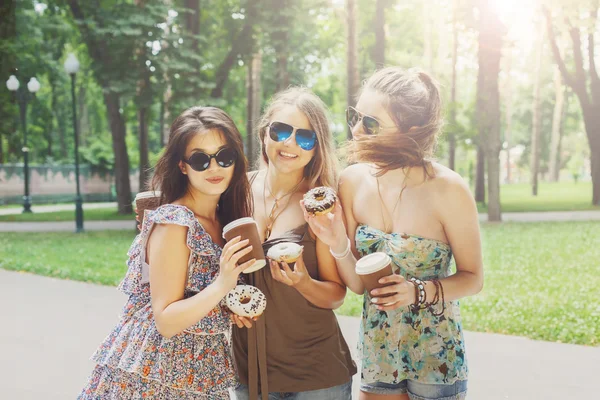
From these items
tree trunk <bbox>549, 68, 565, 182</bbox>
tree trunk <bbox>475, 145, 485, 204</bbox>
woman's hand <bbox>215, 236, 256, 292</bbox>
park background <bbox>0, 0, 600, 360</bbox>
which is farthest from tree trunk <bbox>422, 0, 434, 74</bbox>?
woman's hand <bbox>215, 236, 256, 292</bbox>

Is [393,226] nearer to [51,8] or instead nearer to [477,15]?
[477,15]

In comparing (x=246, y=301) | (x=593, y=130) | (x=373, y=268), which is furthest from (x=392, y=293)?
(x=593, y=130)

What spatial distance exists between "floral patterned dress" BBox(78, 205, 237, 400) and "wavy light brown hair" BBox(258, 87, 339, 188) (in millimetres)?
560

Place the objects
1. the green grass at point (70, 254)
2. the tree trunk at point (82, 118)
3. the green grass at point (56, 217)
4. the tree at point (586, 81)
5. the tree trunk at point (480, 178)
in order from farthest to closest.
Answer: the tree trunk at point (82, 118)
the tree trunk at point (480, 178)
the green grass at point (56, 217)
the tree at point (586, 81)
the green grass at point (70, 254)

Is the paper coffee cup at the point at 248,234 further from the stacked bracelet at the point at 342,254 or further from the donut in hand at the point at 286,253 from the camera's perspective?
the stacked bracelet at the point at 342,254

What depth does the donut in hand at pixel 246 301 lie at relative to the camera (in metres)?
2.22

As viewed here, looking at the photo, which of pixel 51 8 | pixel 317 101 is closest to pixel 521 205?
pixel 51 8

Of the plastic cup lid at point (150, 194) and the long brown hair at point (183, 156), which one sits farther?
the plastic cup lid at point (150, 194)

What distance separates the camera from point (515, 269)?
34.8 feet

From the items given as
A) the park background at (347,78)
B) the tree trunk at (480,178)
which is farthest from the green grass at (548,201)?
the tree trunk at (480,178)

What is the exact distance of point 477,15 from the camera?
56.9ft

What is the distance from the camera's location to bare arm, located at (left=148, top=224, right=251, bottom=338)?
2158mm

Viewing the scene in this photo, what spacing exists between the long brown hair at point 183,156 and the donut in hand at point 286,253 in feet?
1.30

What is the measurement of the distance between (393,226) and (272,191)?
1.95 feet
